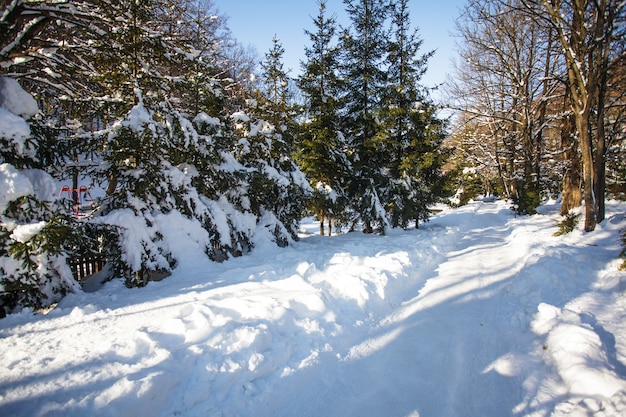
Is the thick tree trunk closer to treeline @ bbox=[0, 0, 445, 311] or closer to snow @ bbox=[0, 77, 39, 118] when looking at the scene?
treeline @ bbox=[0, 0, 445, 311]

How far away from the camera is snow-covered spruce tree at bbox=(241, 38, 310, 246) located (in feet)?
31.7

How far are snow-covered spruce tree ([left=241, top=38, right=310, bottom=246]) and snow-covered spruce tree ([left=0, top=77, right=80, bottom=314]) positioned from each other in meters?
5.06

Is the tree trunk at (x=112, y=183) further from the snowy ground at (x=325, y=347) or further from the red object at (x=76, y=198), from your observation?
the snowy ground at (x=325, y=347)

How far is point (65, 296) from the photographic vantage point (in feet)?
14.8

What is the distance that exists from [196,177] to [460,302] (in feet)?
21.6

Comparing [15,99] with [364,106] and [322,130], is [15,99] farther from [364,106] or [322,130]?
[364,106]

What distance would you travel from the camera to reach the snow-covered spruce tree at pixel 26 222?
3828mm

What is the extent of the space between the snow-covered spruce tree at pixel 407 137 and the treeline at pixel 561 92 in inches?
72.5

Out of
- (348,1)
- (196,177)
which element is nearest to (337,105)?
(348,1)

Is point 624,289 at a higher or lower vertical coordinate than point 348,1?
lower

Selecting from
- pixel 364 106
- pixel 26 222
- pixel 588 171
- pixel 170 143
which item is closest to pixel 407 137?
pixel 364 106

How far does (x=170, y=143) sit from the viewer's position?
6469 mm

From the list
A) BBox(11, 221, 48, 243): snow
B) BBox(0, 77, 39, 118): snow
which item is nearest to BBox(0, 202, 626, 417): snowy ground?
BBox(11, 221, 48, 243): snow

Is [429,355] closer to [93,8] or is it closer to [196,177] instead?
[196,177]
